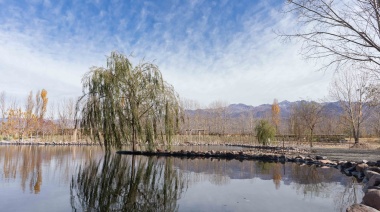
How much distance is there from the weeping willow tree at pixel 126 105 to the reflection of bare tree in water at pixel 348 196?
7.91 m

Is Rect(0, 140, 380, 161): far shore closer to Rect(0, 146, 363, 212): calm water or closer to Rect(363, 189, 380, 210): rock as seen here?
Rect(0, 146, 363, 212): calm water

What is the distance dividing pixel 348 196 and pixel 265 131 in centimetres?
1682

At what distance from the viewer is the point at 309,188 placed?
6.31 metres

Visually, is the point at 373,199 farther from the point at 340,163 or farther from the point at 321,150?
the point at 321,150

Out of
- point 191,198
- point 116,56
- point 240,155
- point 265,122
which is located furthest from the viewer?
point 265,122

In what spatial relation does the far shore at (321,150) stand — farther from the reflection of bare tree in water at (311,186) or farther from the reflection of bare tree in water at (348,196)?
the reflection of bare tree in water at (348,196)

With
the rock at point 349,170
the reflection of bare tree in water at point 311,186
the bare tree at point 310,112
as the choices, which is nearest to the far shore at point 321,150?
the bare tree at point 310,112

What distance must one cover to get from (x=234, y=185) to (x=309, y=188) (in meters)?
1.81

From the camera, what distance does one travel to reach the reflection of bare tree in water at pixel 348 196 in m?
4.85

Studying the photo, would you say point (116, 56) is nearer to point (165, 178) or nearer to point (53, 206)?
point (165, 178)

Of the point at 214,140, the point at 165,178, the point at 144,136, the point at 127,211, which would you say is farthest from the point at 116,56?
the point at 214,140

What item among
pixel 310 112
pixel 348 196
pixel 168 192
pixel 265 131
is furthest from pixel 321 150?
pixel 168 192

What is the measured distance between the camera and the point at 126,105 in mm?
12305

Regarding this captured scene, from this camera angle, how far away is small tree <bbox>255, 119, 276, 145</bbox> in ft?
72.2
